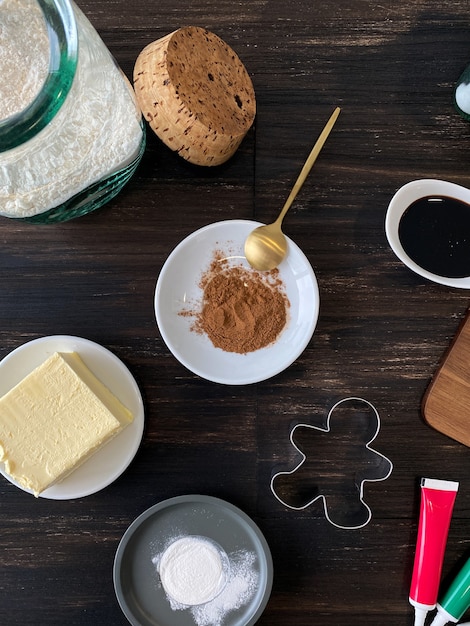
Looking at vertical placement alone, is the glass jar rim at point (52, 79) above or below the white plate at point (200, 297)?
above

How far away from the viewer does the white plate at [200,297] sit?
3.24ft

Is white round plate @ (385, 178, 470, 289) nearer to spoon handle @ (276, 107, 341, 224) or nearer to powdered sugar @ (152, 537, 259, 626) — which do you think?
spoon handle @ (276, 107, 341, 224)

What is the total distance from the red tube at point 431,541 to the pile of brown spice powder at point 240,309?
0.39 m

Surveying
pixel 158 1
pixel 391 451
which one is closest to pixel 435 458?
pixel 391 451

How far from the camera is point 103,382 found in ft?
3.28

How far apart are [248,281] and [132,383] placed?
10.5 inches

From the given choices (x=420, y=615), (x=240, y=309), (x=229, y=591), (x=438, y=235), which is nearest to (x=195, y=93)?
(x=240, y=309)

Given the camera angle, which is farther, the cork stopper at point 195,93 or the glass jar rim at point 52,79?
the cork stopper at point 195,93

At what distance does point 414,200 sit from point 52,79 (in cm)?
64

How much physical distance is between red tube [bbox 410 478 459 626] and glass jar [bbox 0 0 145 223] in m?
0.77

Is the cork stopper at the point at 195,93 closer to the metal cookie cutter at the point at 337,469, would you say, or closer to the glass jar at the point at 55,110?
the glass jar at the point at 55,110

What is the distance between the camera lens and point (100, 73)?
0.78 m

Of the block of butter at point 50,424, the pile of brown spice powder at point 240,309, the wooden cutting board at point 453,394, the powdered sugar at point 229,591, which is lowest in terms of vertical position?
the powdered sugar at point 229,591

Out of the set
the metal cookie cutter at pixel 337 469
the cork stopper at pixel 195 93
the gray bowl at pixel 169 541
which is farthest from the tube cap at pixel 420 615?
the cork stopper at pixel 195 93
